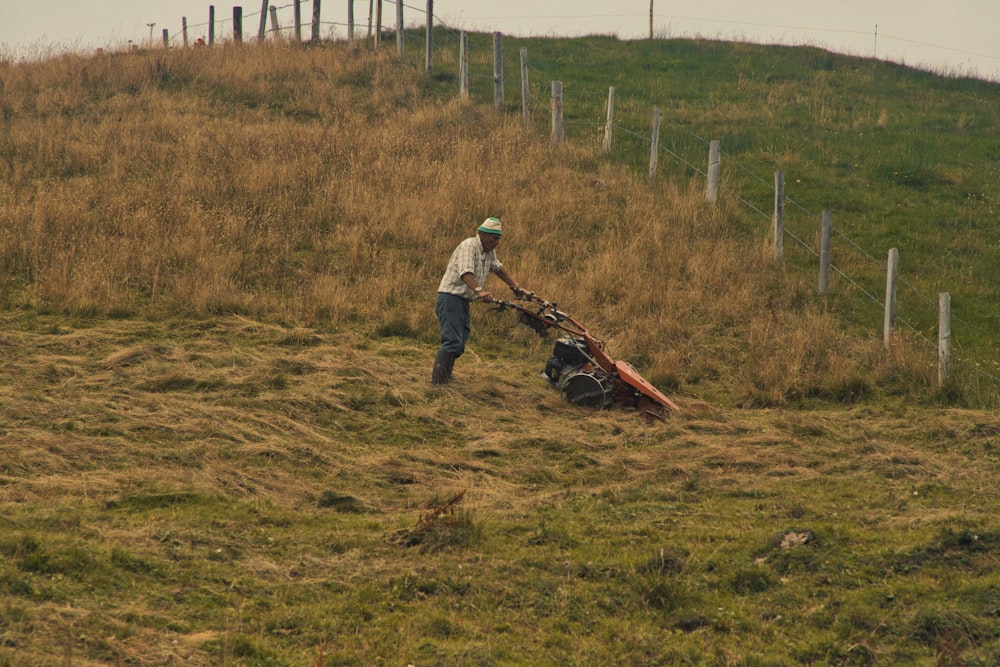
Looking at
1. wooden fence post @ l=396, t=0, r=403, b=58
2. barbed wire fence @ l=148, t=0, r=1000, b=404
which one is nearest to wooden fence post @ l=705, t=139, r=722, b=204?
barbed wire fence @ l=148, t=0, r=1000, b=404

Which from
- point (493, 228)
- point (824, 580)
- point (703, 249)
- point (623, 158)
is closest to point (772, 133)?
point (623, 158)

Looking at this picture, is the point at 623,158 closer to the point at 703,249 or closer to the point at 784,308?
the point at 703,249

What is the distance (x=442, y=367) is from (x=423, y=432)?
1.14 m

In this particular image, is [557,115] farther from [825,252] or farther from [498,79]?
[825,252]

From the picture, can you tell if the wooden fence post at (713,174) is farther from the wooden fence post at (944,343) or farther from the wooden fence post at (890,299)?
the wooden fence post at (944,343)

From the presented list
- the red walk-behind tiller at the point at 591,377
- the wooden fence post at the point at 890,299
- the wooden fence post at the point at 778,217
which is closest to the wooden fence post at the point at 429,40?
the wooden fence post at the point at 778,217

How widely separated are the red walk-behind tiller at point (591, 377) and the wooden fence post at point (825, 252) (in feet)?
14.5

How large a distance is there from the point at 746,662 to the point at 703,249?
376 inches

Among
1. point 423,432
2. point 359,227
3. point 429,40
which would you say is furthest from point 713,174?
point 429,40

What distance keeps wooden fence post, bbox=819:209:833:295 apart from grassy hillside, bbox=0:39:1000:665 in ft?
1.05

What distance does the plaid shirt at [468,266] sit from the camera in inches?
379

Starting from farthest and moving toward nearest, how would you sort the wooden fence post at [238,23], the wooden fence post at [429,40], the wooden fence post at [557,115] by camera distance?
1. the wooden fence post at [238,23]
2. the wooden fence post at [429,40]
3. the wooden fence post at [557,115]

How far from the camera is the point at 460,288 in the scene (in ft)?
31.9

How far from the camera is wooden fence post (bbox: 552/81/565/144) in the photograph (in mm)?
18312
